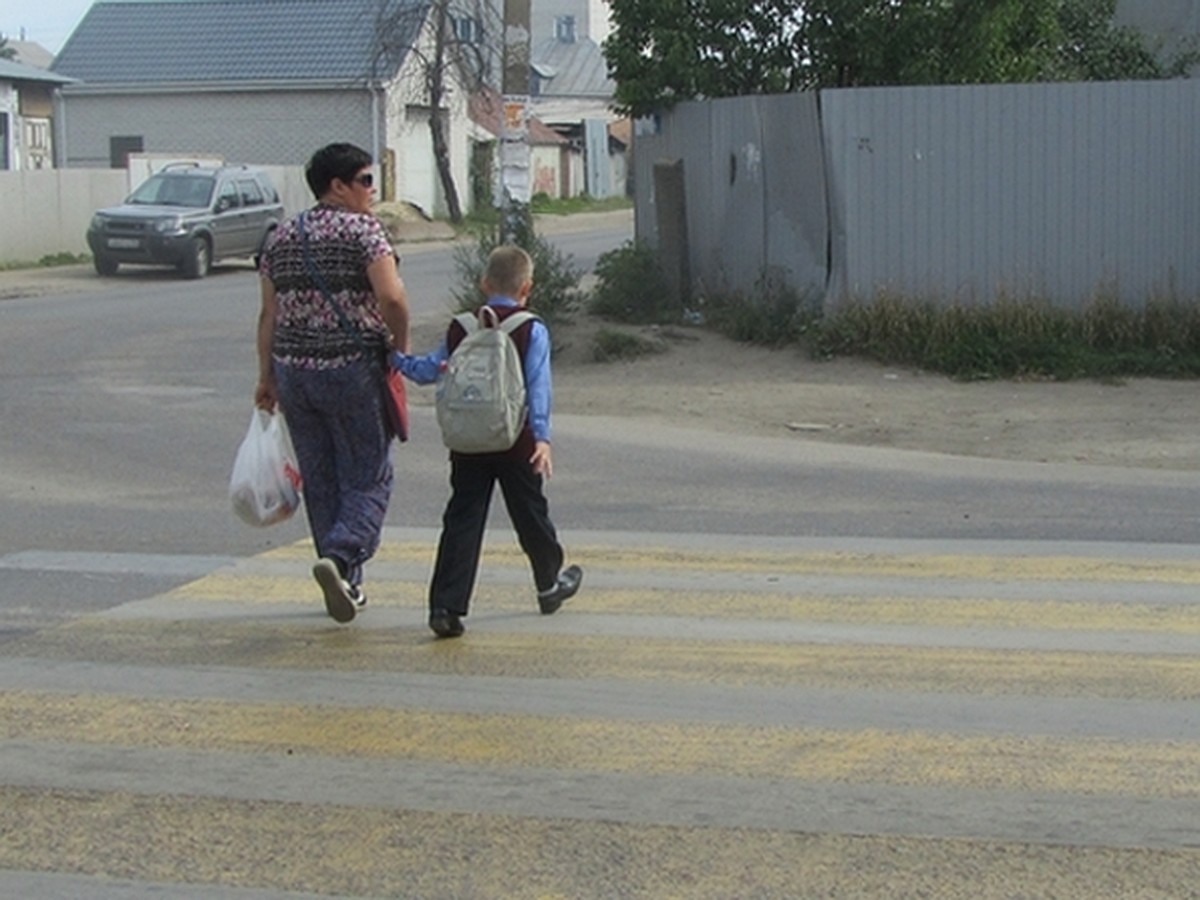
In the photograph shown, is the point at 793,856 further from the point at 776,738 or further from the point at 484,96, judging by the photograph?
the point at 484,96

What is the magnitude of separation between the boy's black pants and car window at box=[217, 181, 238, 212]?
2397 centimetres

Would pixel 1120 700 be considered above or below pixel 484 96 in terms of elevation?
below

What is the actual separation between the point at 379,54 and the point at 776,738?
142 feet

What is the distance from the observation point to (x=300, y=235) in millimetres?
6641

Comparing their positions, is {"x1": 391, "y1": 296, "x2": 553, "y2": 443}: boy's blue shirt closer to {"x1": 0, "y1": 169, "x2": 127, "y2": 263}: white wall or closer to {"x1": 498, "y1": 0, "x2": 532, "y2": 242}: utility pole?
{"x1": 498, "y1": 0, "x2": 532, "y2": 242}: utility pole

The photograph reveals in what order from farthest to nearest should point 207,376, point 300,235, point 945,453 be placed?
1. point 207,376
2. point 945,453
3. point 300,235

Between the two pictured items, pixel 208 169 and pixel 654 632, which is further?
pixel 208 169

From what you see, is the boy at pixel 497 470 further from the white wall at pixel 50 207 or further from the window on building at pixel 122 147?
the window on building at pixel 122 147

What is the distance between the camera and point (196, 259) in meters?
29.2

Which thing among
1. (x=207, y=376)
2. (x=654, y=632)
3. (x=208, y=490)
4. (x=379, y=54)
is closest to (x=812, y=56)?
(x=207, y=376)

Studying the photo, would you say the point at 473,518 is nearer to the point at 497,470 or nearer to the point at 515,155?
the point at 497,470

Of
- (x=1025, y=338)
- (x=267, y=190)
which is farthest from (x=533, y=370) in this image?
(x=267, y=190)

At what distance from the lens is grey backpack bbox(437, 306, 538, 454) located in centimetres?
653

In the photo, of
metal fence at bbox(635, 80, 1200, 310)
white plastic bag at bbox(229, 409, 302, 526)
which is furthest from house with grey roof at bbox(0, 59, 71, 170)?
white plastic bag at bbox(229, 409, 302, 526)
